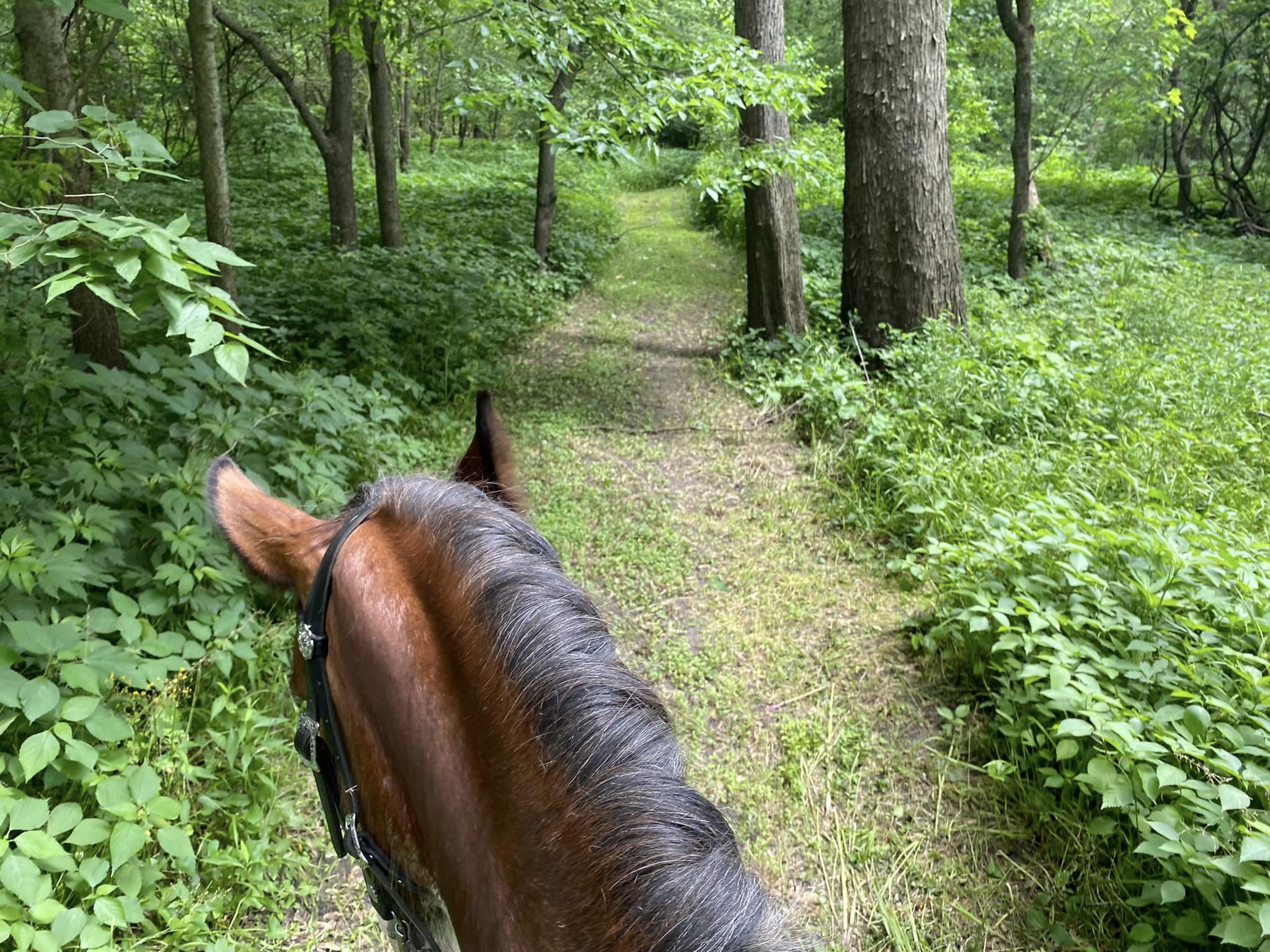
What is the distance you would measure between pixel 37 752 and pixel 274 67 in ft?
26.9

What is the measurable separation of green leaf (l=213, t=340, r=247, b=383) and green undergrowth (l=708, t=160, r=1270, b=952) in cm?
248

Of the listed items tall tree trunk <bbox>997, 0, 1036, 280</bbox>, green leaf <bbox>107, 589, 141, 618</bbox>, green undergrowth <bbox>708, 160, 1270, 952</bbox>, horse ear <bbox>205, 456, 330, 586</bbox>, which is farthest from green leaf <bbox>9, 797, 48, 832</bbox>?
tall tree trunk <bbox>997, 0, 1036, 280</bbox>

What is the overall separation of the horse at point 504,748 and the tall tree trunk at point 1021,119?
28.2 feet

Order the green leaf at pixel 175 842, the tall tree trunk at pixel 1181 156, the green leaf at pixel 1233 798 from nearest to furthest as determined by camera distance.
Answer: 1. the green leaf at pixel 1233 798
2. the green leaf at pixel 175 842
3. the tall tree trunk at pixel 1181 156

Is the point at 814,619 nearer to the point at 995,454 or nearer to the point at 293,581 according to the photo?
the point at 995,454

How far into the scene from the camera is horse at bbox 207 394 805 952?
85 cm

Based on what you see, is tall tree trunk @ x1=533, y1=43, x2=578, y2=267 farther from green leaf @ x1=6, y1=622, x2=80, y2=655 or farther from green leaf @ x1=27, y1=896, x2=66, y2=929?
green leaf @ x1=27, y1=896, x2=66, y2=929

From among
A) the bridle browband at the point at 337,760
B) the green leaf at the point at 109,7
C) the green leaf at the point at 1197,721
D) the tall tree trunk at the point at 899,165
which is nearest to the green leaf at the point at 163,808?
the bridle browband at the point at 337,760

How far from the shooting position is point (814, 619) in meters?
3.64

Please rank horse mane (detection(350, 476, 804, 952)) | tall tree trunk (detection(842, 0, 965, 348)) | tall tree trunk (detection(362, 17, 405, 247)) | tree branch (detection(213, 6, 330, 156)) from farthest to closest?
tall tree trunk (detection(362, 17, 405, 247)) → tree branch (detection(213, 6, 330, 156)) → tall tree trunk (detection(842, 0, 965, 348)) → horse mane (detection(350, 476, 804, 952))

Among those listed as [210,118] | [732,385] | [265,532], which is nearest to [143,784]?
[265,532]

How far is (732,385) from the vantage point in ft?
21.7

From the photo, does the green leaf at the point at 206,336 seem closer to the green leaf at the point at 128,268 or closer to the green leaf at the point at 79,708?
the green leaf at the point at 128,268

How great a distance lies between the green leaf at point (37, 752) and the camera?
1.95m
